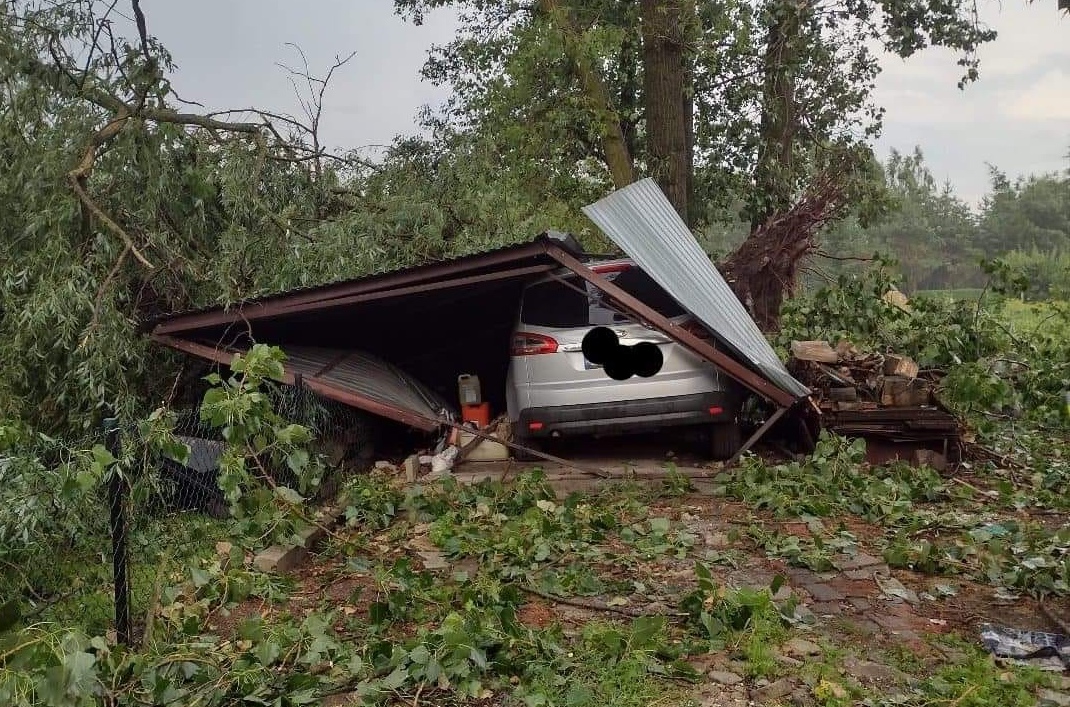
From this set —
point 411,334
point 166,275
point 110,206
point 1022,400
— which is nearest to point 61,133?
point 110,206

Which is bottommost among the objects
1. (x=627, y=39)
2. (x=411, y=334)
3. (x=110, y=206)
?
(x=411, y=334)

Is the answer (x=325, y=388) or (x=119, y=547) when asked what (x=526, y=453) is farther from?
(x=119, y=547)

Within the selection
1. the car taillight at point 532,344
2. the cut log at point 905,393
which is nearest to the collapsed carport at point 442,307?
Result: the car taillight at point 532,344

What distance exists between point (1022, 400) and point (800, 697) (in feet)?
25.3

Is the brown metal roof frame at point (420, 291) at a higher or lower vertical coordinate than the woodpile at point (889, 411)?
higher

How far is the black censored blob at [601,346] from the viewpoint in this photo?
796cm

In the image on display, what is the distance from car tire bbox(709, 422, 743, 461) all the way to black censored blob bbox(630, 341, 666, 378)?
867 millimetres

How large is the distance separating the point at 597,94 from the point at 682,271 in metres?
7.97

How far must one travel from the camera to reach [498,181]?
13.1 metres

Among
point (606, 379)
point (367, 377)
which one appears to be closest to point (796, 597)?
point (606, 379)

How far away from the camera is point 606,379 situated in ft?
26.0

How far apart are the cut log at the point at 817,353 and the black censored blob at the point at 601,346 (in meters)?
2.08

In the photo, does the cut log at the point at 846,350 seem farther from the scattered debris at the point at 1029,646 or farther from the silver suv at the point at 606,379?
the scattered debris at the point at 1029,646

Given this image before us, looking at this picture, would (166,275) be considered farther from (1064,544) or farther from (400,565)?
(1064,544)
